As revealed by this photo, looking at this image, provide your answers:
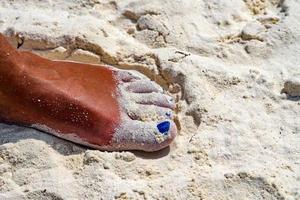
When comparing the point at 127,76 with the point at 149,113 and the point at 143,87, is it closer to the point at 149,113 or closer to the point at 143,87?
the point at 143,87

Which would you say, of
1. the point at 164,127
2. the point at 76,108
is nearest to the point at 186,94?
the point at 164,127

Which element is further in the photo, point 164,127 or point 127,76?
point 127,76

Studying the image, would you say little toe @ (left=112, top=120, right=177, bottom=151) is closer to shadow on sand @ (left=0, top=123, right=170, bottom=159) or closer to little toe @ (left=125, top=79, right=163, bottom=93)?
shadow on sand @ (left=0, top=123, right=170, bottom=159)

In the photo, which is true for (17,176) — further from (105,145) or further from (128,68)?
(128,68)

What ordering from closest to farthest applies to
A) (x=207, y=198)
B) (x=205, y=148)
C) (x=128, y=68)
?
(x=207, y=198) < (x=205, y=148) < (x=128, y=68)

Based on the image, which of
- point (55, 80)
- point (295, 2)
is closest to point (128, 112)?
point (55, 80)

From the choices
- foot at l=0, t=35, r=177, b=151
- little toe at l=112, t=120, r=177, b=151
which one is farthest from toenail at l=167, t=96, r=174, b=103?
little toe at l=112, t=120, r=177, b=151
